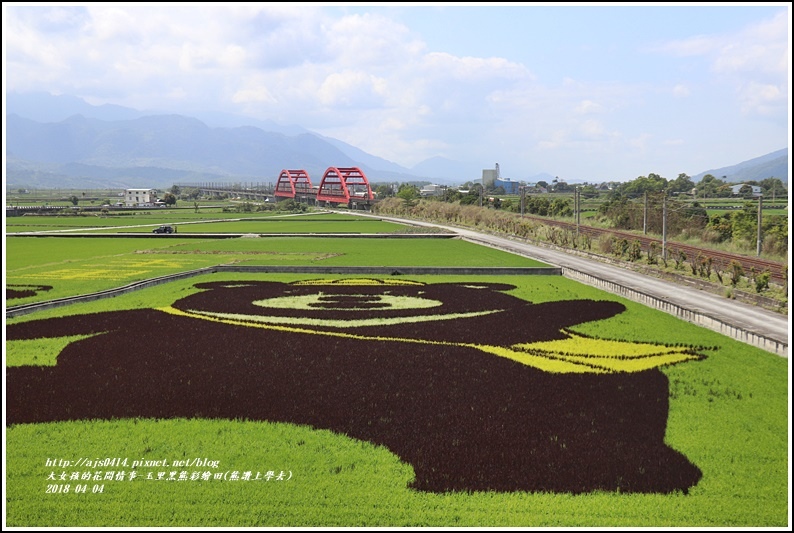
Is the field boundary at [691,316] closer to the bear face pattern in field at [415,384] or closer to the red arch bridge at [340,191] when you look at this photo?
the bear face pattern in field at [415,384]

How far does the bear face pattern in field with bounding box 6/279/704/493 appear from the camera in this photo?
12227mm

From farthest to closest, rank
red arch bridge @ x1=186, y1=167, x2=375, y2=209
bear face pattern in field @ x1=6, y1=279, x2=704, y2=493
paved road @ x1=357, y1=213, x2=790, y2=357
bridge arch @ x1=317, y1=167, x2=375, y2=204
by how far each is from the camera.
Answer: bridge arch @ x1=317, y1=167, x2=375, y2=204 → red arch bridge @ x1=186, y1=167, x2=375, y2=209 → paved road @ x1=357, y1=213, x2=790, y2=357 → bear face pattern in field @ x1=6, y1=279, x2=704, y2=493

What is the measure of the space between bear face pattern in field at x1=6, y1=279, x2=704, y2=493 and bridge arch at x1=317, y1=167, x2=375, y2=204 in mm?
122293

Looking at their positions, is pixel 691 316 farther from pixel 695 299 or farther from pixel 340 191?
pixel 340 191

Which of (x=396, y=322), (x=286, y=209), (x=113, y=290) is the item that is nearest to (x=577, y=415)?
(x=396, y=322)

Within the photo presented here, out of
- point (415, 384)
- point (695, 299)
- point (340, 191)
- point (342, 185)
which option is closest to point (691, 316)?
point (695, 299)

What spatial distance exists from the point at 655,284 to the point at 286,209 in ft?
369

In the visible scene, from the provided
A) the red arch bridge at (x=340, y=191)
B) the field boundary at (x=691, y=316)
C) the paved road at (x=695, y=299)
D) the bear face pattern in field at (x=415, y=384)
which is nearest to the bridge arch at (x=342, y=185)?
the red arch bridge at (x=340, y=191)

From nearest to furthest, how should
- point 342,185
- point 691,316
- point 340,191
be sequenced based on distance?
point 691,316
point 342,185
point 340,191

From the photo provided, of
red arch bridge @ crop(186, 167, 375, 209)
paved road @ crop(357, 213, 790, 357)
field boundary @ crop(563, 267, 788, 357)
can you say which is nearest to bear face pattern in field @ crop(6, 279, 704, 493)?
field boundary @ crop(563, 267, 788, 357)

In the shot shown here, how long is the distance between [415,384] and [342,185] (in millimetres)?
135091

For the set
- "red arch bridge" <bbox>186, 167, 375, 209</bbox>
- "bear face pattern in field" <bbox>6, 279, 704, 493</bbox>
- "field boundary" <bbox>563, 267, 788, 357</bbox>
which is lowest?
"bear face pattern in field" <bbox>6, 279, 704, 493</bbox>

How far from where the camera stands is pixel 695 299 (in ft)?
94.9

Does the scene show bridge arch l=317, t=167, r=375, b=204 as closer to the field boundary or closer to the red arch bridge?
the red arch bridge
